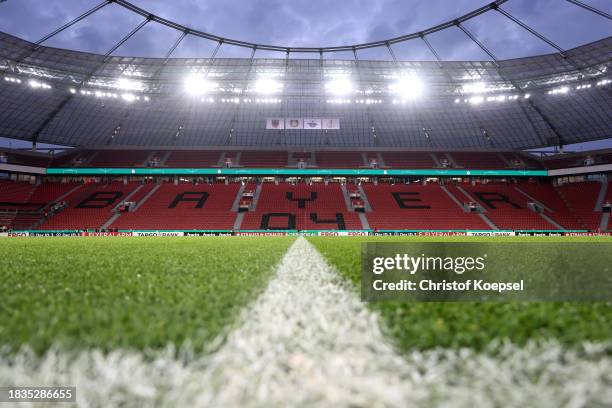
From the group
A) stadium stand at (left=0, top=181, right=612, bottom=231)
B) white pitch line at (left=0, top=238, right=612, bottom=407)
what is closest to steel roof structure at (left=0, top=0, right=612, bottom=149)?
stadium stand at (left=0, top=181, right=612, bottom=231)

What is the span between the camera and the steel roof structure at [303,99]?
33.8 m

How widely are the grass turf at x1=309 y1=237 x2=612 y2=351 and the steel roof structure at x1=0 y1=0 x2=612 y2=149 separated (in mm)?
34862

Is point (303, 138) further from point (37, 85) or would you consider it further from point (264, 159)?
point (37, 85)

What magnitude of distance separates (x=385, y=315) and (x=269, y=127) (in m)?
43.5

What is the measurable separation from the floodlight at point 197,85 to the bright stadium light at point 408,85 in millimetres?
20566

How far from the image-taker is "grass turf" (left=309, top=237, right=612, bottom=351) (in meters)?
1.47

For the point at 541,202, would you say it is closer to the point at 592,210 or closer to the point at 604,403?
the point at 592,210

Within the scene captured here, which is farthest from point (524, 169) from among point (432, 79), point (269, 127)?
point (269, 127)

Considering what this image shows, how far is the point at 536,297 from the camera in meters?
2.46

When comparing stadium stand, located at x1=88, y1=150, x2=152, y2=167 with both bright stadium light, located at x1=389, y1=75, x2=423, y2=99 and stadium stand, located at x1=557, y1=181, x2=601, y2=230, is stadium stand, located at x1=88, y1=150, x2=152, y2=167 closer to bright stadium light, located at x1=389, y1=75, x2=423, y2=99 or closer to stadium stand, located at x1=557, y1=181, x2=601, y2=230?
bright stadium light, located at x1=389, y1=75, x2=423, y2=99

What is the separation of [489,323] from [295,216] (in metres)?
33.2

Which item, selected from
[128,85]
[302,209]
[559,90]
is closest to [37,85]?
[128,85]

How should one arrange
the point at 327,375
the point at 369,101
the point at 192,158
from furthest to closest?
the point at 192,158 → the point at 369,101 → the point at 327,375

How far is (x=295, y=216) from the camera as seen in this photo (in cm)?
3484
